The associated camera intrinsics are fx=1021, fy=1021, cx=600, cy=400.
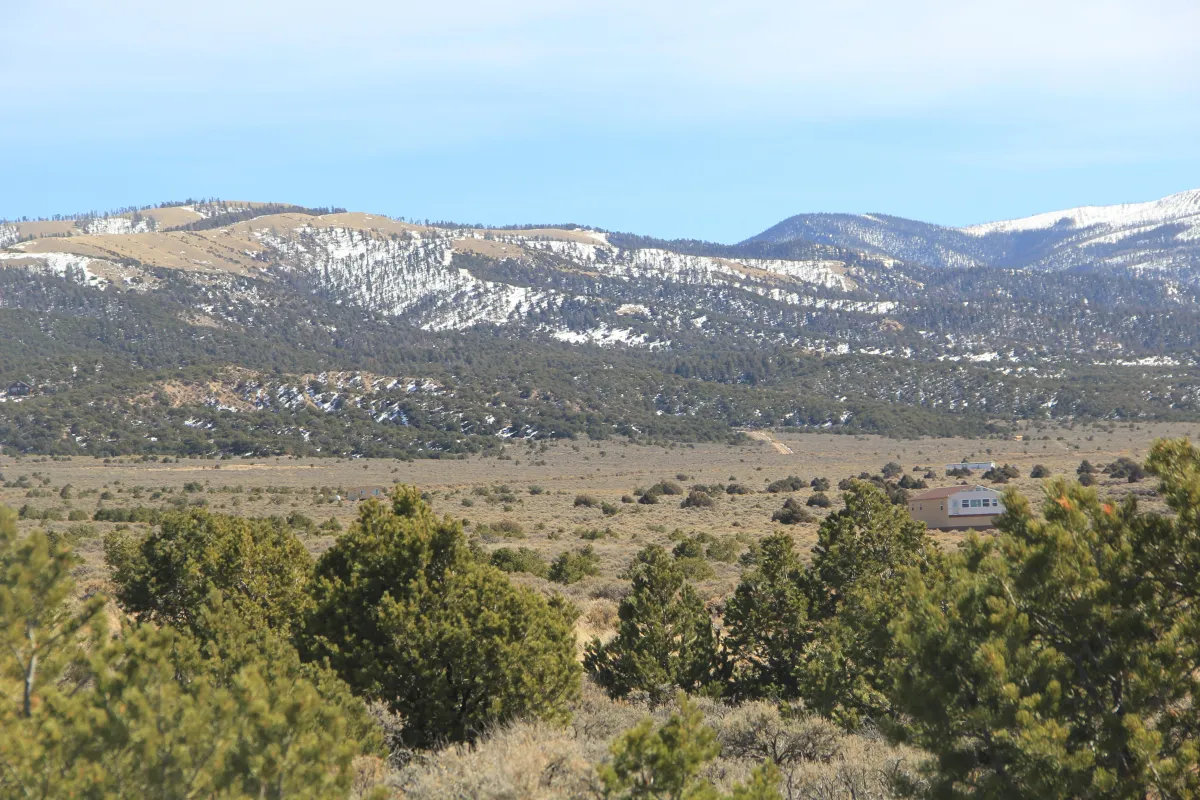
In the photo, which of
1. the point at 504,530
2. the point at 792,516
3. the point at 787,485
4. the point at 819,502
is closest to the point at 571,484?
the point at 787,485

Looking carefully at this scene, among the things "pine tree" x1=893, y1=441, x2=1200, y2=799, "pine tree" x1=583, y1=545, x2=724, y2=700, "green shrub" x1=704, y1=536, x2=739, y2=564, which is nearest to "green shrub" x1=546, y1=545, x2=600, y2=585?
"green shrub" x1=704, y1=536, x2=739, y2=564

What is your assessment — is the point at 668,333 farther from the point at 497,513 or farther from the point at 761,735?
the point at 761,735

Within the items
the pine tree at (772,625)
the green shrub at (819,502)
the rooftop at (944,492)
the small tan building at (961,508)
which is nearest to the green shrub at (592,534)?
the small tan building at (961,508)

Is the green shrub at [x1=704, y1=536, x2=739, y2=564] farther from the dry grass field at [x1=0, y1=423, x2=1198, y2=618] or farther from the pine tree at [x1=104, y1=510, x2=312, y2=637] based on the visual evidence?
the pine tree at [x1=104, y1=510, x2=312, y2=637]

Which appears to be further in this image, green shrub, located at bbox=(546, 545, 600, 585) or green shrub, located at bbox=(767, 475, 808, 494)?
green shrub, located at bbox=(767, 475, 808, 494)

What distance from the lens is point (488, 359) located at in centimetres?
13712

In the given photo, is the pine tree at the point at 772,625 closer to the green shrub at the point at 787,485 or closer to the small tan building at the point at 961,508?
the small tan building at the point at 961,508

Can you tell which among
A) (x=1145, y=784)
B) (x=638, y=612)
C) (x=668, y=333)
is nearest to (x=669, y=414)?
(x=668, y=333)

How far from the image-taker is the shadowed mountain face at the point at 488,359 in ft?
315

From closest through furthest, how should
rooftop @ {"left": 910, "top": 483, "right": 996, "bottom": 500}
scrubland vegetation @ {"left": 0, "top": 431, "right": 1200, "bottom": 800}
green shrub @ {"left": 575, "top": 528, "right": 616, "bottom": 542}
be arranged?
scrubland vegetation @ {"left": 0, "top": 431, "right": 1200, "bottom": 800} < green shrub @ {"left": 575, "top": 528, "right": 616, "bottom": 542} < rooftop @ {"left": 910, "top": 483, "right": 996, "bottom": 500}

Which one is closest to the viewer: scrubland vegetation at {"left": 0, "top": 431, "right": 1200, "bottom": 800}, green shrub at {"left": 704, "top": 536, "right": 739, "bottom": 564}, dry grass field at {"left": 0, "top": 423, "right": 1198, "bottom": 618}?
scrubland vegetation at {"left": 0, "top": 431, "right": 1200, "bottom": 800}

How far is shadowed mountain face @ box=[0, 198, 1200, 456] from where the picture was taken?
96000 millimetres

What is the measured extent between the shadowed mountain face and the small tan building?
5176 centimetres

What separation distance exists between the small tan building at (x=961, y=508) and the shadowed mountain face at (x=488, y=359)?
2038 inches
